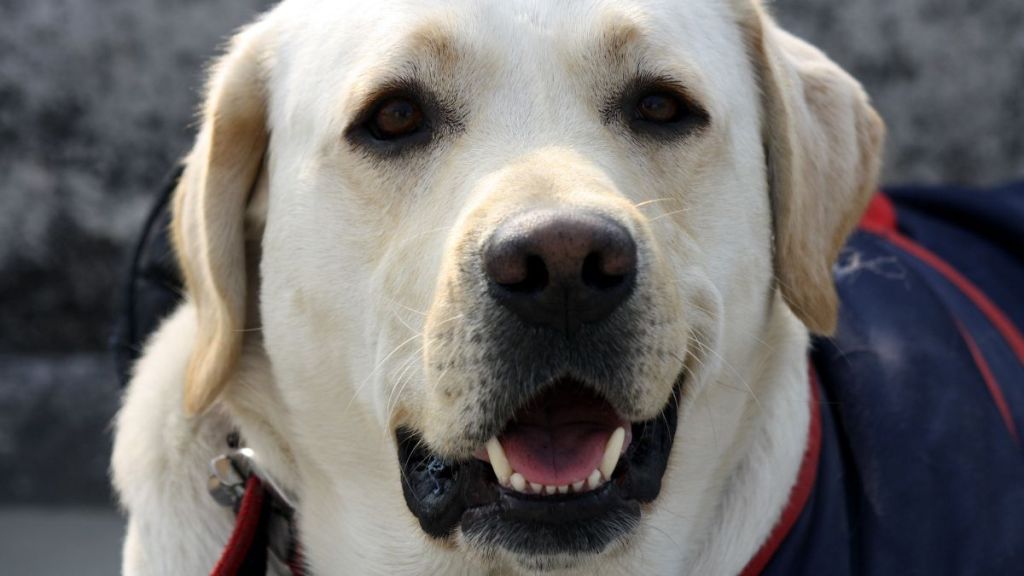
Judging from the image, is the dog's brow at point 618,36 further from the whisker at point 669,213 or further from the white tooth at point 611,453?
the white tooth at point 611,453

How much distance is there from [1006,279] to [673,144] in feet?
5.96

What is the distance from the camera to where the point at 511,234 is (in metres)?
2.08

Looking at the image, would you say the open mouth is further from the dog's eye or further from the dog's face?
the dog's eye

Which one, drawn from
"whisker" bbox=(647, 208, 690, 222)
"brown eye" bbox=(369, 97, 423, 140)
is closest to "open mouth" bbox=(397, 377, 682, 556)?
"whisker" bbox=(647, 208, 690, 222)

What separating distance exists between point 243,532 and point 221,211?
0.73 meters

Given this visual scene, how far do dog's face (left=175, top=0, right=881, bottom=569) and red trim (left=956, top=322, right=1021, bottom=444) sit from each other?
2.09 feet

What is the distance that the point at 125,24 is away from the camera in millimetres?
5617

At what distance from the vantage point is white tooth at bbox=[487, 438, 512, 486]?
2.32 metres

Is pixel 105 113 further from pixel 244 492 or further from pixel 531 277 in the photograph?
pixel 531 277

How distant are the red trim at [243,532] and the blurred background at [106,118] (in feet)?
9.47

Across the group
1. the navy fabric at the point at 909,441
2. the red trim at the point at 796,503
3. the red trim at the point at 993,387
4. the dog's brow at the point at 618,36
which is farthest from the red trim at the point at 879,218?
the dog's brow at the point at 618,36

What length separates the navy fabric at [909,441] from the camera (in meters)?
2.83

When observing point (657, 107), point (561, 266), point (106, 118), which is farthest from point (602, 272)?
point (106, 118)

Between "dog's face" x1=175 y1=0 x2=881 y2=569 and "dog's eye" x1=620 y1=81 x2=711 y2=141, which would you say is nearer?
"dog's face" x1=175 y1=0 x2=881 y2=569
